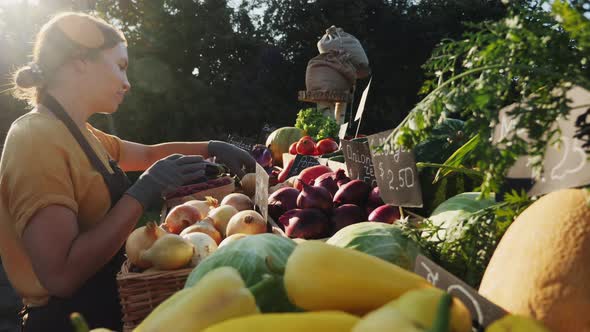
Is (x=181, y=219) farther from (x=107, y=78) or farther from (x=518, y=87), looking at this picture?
(x=518, y=87)

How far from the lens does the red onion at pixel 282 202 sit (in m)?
2.18

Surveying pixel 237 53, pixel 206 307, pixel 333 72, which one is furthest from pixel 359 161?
pixel 237 53

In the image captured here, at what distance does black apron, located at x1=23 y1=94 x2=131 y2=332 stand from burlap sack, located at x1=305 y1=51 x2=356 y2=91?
3994mm

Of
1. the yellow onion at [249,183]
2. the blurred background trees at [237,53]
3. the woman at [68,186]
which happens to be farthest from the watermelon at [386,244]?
the blurred background trees at [237,53]

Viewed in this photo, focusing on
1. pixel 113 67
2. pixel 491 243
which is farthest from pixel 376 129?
pixel 491 243

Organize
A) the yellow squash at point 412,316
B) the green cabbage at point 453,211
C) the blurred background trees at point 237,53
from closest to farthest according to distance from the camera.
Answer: the yellow squash at point 412,316
the green cabbage at point 453,211
the blurred background trees at point 237,53

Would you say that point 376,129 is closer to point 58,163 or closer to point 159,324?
point 58,163

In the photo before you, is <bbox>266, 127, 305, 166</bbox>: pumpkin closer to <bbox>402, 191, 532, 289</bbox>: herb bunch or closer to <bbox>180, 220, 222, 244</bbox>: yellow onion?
<bbox>180, 220, 222, 244</bbox>: yellow onion

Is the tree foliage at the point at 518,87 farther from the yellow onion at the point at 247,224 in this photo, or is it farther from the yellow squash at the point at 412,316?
the yellow onion at the point at 247,224

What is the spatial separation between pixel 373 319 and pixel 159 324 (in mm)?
291

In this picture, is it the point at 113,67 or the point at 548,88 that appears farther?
the point at 113,67

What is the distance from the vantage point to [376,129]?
12.2 m

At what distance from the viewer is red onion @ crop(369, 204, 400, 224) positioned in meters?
1.62

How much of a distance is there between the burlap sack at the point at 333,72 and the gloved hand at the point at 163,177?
3.71m
